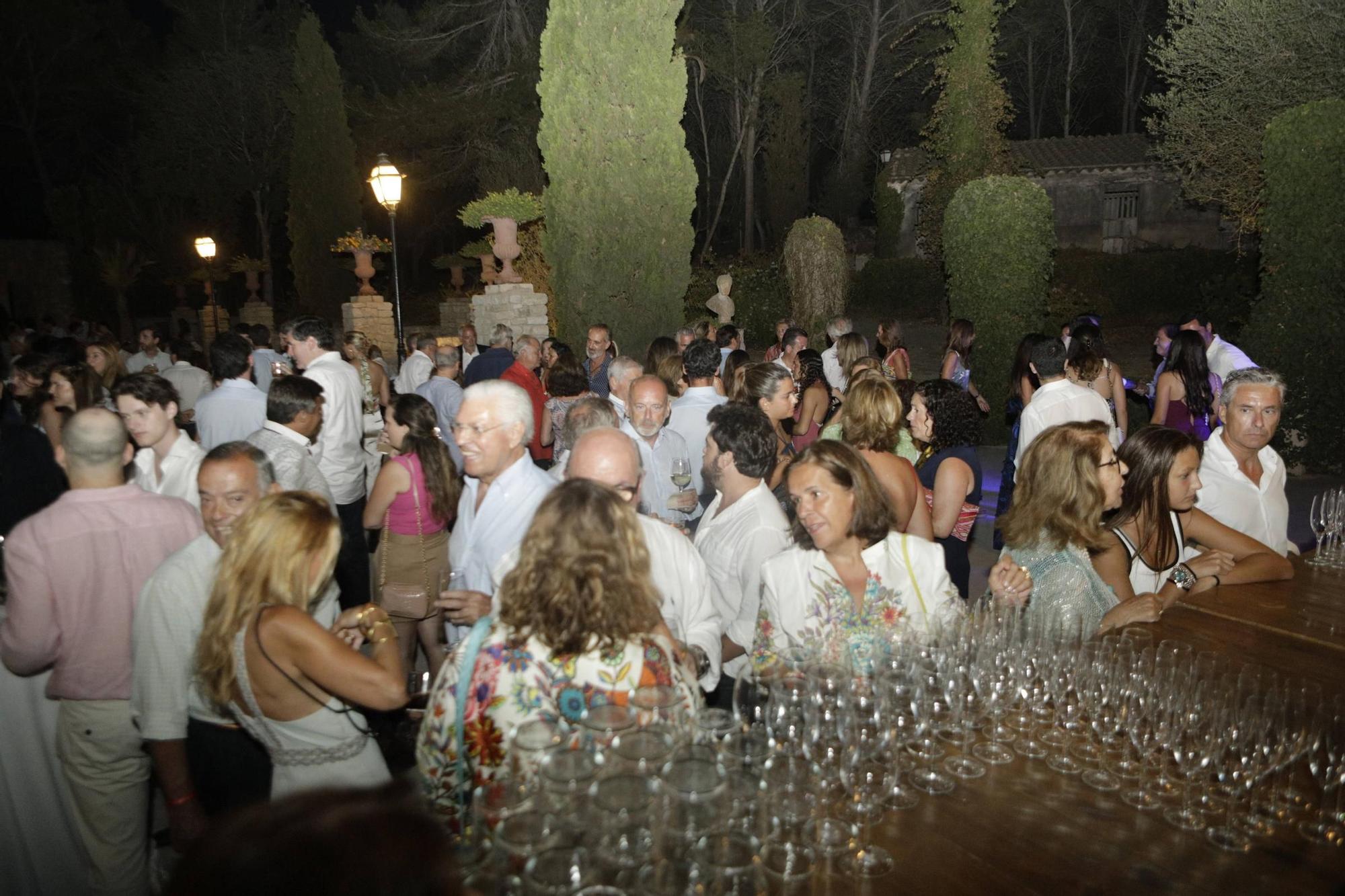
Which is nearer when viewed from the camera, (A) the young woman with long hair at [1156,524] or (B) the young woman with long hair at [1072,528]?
(B) the young woman with long hair at [1072,528]

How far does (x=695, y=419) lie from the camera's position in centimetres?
573

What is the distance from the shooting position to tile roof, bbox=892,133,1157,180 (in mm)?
29172

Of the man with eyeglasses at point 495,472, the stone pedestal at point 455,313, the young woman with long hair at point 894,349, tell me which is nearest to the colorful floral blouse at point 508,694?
the man with eyeglasses at point 495,472

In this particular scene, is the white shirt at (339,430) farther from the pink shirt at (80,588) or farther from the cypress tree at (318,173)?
the cypress tree at (318,173)

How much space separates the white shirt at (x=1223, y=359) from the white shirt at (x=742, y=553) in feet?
17.1

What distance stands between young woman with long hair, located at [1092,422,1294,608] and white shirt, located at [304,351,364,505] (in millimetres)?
4632

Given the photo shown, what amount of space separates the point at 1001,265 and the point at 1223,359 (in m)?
4.73

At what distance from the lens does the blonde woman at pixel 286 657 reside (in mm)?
2445

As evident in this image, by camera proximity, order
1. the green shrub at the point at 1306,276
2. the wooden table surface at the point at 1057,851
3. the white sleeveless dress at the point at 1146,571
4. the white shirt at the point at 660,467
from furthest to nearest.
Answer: the green shrub at the point at 1306,276 → the white shirt at the point at 660,467 → the white sleeveless dress at the point at 1146,571 → the wooden table surface at the point at 1057,851

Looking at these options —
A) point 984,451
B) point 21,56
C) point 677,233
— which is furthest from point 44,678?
point 21,56

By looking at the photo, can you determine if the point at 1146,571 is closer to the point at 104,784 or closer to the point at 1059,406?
the point at 1059,406

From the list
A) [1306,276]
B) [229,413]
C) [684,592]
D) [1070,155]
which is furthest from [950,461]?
[1070,155]

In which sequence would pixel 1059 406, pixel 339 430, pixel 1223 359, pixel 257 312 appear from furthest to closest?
pixel 257 312 < pixel 1223 359 < pixel 339 430 < pixel 1059 406

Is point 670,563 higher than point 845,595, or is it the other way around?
point 670,563
